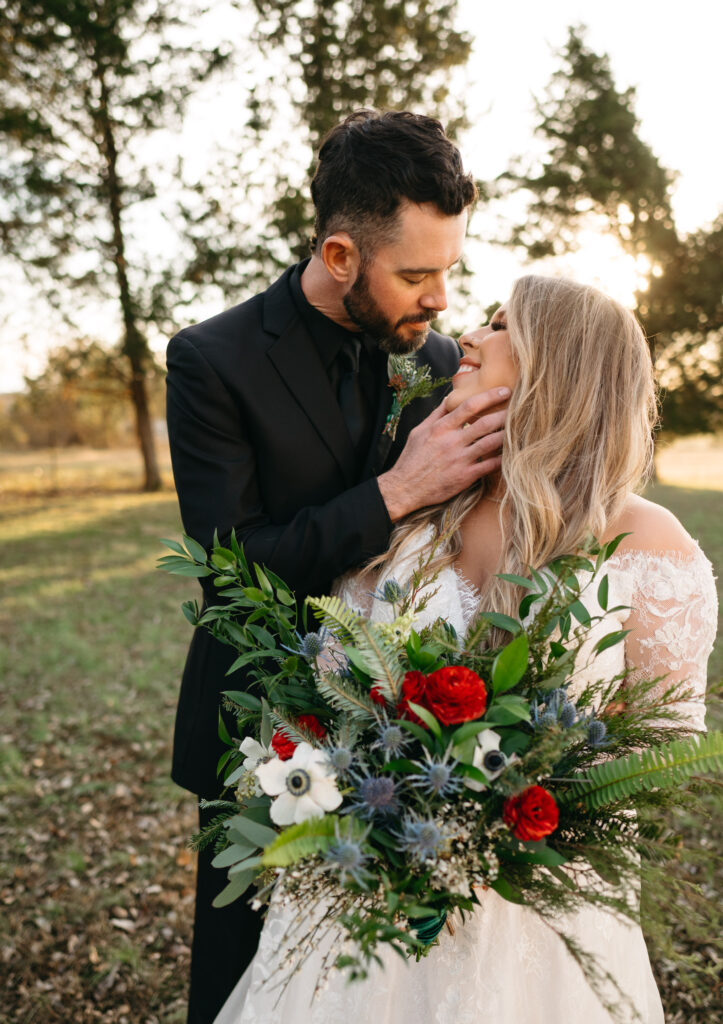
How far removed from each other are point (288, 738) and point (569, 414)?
139 cm

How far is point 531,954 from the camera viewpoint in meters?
2.05

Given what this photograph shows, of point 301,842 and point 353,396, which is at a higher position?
point 353,396

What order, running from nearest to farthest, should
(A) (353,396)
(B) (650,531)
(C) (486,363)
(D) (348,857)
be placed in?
(D) (348,857) < (B) (650,531) < (C) (486,363) < (A) (353,396)

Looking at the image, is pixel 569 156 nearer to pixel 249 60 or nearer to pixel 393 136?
pixel 249 60

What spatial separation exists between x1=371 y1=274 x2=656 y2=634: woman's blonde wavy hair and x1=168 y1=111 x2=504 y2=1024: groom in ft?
0.46

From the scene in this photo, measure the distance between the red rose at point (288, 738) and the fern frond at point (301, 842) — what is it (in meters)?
0.21

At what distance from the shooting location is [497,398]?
2418 millimetres

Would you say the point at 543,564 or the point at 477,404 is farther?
the point at 477,404

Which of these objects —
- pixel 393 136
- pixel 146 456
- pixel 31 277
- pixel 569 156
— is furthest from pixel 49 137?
pixel 393 136

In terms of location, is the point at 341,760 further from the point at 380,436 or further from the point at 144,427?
the point at 144,427

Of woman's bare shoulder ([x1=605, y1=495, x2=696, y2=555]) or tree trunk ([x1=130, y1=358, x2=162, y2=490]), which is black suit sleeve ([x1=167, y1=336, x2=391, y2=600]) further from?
tree trunk ([x1=130, y1=358, x2=162, y2=490])

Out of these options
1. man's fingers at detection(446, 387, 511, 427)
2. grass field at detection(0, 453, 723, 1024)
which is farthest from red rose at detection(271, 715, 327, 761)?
man's fingers at detection(446, 387, 511, 427)

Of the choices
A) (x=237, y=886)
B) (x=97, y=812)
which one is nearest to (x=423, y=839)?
(x=237, y=886)

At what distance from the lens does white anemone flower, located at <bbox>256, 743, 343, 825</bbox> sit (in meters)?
1.37
